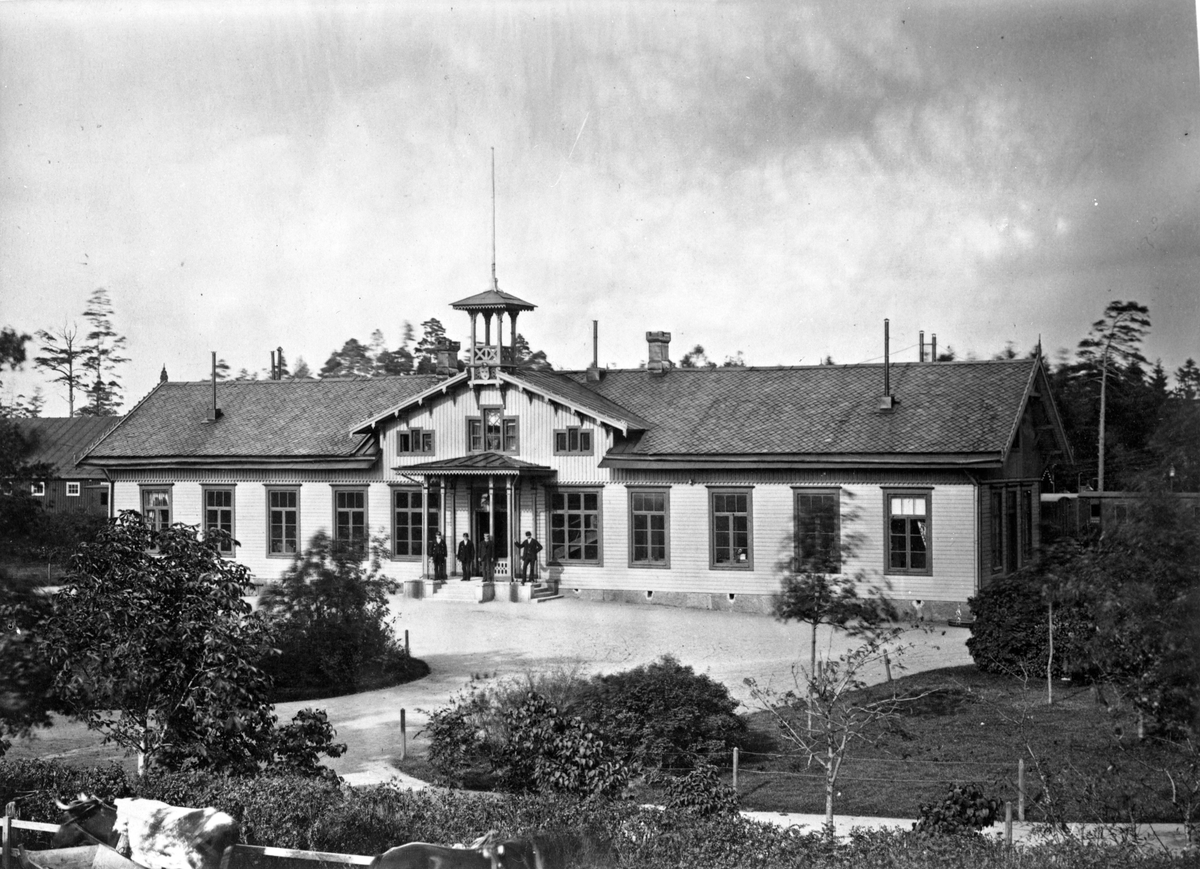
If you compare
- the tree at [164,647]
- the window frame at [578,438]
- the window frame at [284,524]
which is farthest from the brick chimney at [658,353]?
the tree at [164,647]

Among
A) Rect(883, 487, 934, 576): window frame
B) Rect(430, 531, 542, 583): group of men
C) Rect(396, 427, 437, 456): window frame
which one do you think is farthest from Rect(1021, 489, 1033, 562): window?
Rect(396, 427, 437, 456): window frame

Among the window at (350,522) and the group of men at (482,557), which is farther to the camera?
the window at (350,522)

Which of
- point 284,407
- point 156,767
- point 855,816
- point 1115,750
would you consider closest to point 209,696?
point 156,767

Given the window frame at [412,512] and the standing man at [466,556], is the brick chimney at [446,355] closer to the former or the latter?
the window frame at [412,512]

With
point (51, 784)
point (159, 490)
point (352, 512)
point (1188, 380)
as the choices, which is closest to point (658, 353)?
point (352, 512)

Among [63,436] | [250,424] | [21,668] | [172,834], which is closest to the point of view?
[172,834]

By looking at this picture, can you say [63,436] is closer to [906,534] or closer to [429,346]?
[429,346]
